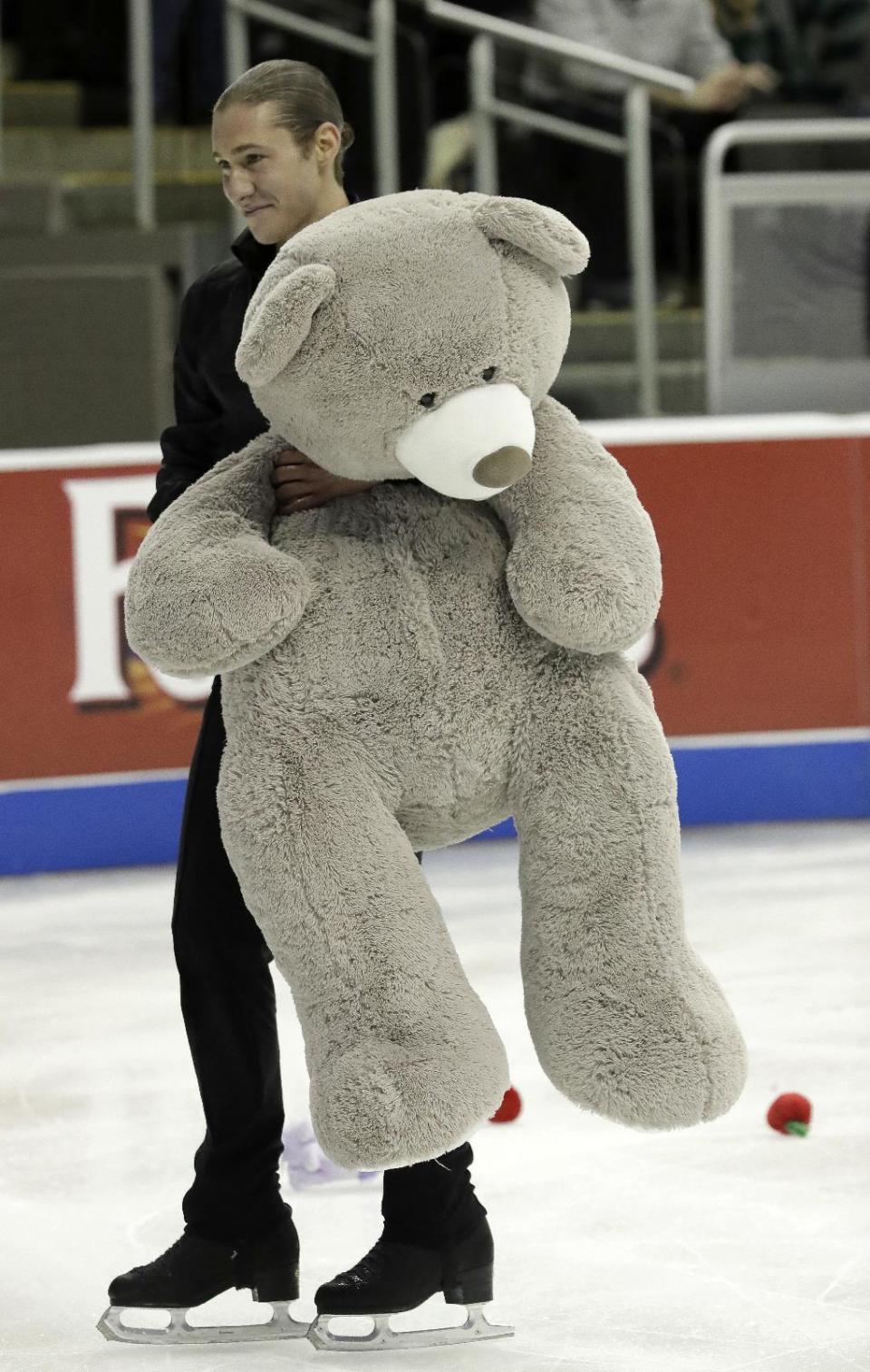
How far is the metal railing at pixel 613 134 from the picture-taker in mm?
4934

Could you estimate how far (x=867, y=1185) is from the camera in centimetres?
255

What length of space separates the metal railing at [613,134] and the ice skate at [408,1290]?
320 cm

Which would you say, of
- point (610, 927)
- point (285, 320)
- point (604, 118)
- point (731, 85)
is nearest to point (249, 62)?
point (604, 118)

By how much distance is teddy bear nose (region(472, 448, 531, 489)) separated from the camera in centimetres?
167

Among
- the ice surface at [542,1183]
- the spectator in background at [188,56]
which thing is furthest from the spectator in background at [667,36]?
the ice surface at [542,1183]

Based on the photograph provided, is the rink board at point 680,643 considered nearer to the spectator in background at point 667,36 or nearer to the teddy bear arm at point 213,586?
the spectator in background at point 667,36

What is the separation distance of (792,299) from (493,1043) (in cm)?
344

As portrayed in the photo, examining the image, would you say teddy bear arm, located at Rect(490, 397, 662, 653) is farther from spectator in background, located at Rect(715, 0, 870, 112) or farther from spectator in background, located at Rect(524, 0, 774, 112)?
spectator in background, located at Rect(715, 0, 870, 112)

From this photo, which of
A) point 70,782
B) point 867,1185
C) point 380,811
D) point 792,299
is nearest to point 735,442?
point 792,299

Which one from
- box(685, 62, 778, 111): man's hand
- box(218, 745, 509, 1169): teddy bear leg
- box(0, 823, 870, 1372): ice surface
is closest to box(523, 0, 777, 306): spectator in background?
box(685, 62, 778, 111): man's hand

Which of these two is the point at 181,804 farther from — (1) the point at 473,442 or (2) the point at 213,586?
(1) the point at 473,442

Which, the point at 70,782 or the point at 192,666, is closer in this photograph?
the point at 192,666

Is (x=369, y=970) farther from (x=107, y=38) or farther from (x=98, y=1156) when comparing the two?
(x=107, y=38)

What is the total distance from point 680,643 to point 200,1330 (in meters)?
2.95
